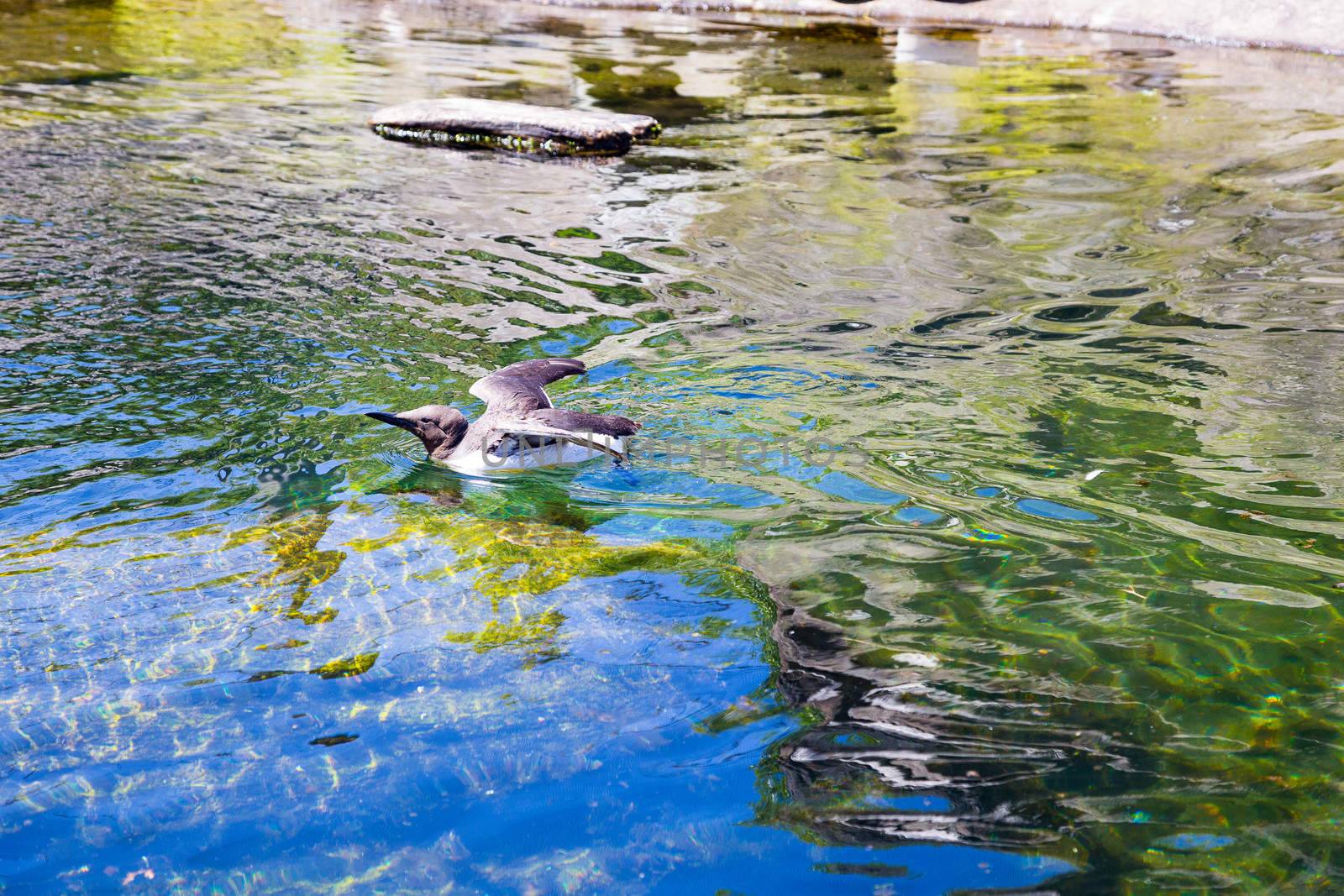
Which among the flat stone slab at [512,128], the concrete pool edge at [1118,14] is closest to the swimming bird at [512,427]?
the flat stone slab at [512,128]

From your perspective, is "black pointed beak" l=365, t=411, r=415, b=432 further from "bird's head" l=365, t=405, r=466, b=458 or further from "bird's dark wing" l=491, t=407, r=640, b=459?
"bird's dark wing" l=491, t=407, r=640, b=459

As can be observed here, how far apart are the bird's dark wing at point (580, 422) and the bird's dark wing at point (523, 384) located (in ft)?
0.49

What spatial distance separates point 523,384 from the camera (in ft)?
17.5

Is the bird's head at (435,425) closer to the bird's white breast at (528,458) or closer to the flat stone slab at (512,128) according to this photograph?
the bird's white breast at (528,458)

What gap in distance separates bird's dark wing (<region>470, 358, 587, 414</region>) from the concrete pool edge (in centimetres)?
1462

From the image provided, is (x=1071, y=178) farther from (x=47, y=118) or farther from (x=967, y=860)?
(x=47, y=118)

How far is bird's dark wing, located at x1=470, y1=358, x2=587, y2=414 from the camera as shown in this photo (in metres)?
5.16

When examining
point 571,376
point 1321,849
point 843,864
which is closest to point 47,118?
point 571,376

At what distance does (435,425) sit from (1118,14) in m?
16.0

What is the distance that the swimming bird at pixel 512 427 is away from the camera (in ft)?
16.2

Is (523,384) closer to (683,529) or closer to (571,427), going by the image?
(571,427)

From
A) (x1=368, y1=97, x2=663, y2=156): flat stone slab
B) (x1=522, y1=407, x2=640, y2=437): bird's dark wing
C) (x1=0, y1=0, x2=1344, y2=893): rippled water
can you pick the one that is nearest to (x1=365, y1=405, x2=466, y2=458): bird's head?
(x1=0, y1=0, x2=1344, y2=893): rippled water

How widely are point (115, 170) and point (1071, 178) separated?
794 cm

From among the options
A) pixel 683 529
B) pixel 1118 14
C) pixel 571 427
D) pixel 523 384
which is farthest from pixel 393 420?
pixel 1118 14
